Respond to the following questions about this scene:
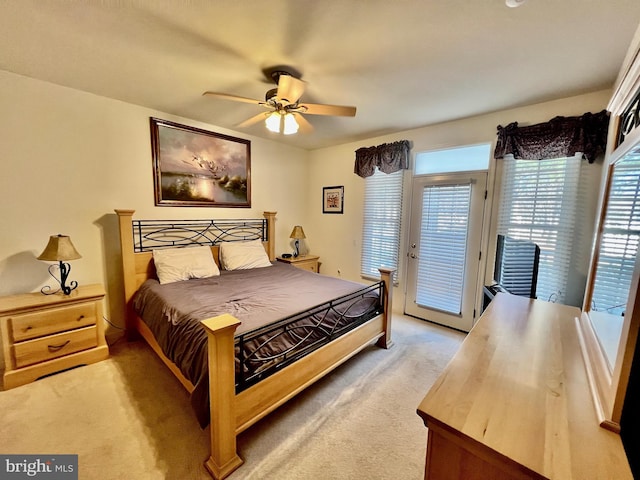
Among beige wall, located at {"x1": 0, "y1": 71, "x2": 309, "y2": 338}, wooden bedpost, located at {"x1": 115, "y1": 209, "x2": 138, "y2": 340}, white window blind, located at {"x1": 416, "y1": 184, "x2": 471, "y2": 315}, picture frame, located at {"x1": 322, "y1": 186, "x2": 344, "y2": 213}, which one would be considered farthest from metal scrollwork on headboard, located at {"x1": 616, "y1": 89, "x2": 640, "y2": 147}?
beige wall, located at {"x1": 0, "y1": 71, "x2": 309, "y2": 338}

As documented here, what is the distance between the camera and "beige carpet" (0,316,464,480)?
1488 millimetres

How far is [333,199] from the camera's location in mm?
4461

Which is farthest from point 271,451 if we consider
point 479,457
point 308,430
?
point 479,457

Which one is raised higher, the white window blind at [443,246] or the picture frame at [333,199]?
the picture frame at [333,199]

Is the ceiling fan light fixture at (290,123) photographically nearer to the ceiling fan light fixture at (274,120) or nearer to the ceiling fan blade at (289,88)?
the ceiling fan light fixture at (274,120)

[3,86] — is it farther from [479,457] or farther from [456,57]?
[479,457]

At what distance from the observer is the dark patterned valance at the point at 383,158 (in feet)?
11.4

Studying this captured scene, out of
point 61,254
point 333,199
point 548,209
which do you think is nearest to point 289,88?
point 61,254

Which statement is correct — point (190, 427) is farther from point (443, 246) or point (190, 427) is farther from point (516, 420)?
point (443, 246)

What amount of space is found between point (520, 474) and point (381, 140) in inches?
147

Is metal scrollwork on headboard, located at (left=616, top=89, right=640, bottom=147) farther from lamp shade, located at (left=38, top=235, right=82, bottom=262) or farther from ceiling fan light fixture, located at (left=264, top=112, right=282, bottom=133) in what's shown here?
lamp shade, located at (left=38, top=235, right=82, bottom=262)

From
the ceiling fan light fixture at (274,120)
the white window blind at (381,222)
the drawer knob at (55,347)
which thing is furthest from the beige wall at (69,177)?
the white window blind at (381,222)

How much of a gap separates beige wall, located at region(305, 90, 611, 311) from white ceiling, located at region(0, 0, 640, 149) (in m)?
0.15

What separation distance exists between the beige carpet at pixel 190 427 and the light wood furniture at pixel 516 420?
2.93ft
